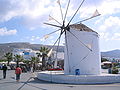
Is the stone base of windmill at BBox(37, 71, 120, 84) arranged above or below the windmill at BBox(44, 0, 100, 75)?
below

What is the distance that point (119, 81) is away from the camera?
19.8 m

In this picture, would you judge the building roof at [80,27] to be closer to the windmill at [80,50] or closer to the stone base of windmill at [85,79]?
the windmill at [80,50]

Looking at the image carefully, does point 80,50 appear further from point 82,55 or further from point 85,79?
point 85,79

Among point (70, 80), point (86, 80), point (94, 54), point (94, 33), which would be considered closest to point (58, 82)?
point (70, 80)

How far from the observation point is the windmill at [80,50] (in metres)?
24.8

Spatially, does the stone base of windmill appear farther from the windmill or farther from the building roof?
the building roof

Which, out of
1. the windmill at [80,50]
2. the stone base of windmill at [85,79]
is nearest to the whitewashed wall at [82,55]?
the windmill at [80,50]

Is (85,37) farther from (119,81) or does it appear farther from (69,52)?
(119,81)

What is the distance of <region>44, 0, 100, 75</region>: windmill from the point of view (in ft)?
81.4

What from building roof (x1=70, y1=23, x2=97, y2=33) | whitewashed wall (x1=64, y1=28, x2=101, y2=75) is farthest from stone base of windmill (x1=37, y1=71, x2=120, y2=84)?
building roof (x1=70, y1=23, x2=97, y2=33)

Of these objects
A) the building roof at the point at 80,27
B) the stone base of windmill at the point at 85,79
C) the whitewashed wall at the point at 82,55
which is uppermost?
the building roof at the point at 80,27

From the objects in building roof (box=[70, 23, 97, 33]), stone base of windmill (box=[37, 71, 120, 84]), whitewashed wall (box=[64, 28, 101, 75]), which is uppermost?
building roof (box=[70, 23, 97, 33])

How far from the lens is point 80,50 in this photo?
81.7ft

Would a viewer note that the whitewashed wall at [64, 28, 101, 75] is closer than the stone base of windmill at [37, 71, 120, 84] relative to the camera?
No
